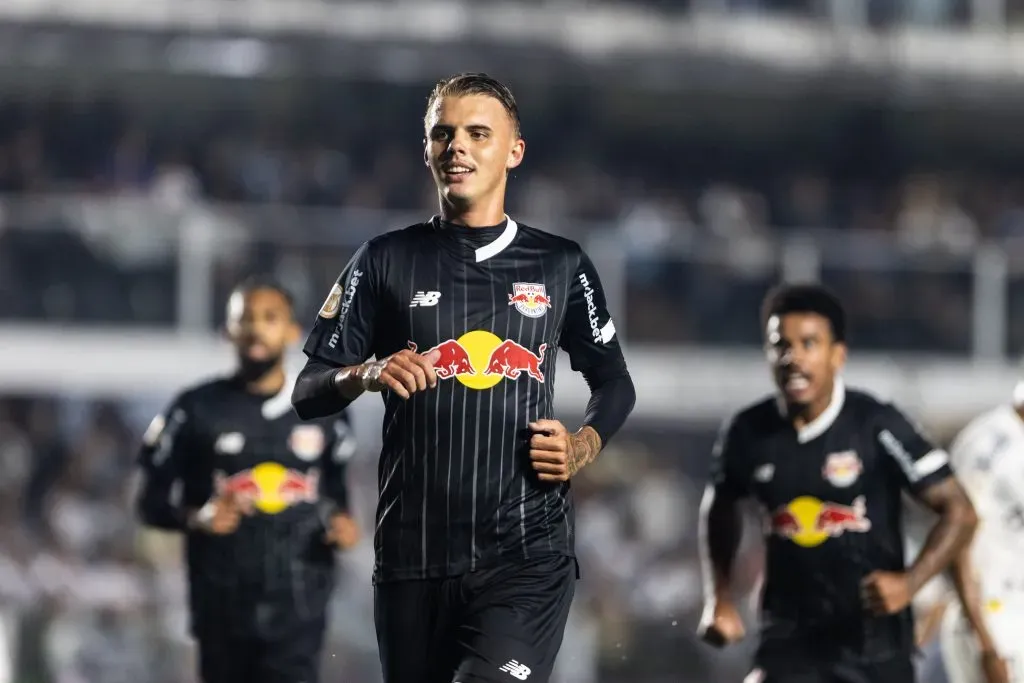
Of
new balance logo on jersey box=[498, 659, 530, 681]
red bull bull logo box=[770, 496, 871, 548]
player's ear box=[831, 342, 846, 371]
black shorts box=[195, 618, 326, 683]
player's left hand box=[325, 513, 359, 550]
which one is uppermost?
player's ear box=[831, 342, 846, 371]

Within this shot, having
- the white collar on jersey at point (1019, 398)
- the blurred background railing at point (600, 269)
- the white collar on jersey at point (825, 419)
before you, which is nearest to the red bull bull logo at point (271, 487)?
the white collar on jersey at point (825, 419)

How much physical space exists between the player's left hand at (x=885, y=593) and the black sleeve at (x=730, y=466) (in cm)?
60

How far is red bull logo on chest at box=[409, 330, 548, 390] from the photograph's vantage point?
197 inches

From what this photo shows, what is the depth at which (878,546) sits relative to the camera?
6.76m

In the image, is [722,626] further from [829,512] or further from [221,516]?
[221,516]

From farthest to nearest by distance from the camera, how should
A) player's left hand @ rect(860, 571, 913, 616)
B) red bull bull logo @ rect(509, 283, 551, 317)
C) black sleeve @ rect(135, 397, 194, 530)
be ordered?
black sleeve @ rect(135, 397, 194, 530) < player's left hand @ rect(860, 571, 913, 616) < red bull bull logo @ rect(509, 283, 551, 317)

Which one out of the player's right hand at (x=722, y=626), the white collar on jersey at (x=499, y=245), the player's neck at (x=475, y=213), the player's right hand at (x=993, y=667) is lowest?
the player's right hand at (x=993, y=667)

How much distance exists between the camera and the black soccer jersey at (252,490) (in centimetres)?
795

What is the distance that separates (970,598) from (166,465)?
3297mm

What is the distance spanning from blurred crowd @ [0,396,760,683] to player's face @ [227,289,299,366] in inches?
97.3

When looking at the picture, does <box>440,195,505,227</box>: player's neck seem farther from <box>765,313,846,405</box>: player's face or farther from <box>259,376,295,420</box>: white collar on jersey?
<box>259,376,295,420</box>: white collar on jersey

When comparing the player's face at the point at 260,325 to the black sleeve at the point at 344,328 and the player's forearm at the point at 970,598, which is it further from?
the black sleeve at the point at 344,328

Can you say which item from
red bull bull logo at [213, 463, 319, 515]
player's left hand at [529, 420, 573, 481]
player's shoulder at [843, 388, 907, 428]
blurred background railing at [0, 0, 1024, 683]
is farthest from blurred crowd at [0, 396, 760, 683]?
player's left hand at [529, 420, 573, 481]

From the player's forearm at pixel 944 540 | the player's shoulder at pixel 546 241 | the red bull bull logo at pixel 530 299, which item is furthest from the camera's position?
the player's forearm at pixel 944 540
